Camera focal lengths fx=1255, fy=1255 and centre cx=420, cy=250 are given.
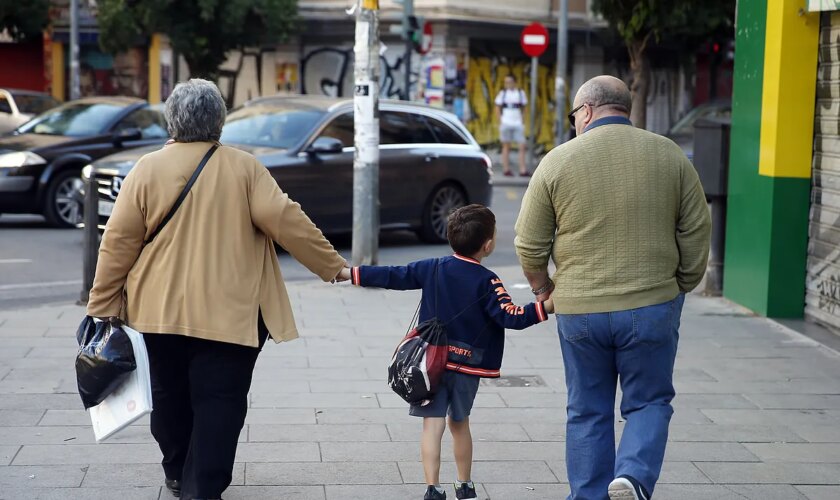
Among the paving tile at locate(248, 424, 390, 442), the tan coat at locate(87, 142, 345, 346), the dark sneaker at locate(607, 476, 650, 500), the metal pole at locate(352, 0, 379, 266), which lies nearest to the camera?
the dark sneaker at locate(607, 476, 650, 500)

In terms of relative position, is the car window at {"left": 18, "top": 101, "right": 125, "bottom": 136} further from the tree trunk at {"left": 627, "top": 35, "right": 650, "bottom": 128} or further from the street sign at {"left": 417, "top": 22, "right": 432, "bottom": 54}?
the tree trunk at {"left": 627, "top": 35, "right": 650, "bottom": 128}

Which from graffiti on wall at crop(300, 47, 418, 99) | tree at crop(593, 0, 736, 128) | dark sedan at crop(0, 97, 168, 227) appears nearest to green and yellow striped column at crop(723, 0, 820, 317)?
dark sedan at crop(0, 97, 168, 227)

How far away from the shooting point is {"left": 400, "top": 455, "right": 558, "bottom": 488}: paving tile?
17.9ft

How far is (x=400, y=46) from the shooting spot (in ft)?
106

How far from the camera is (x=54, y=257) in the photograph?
1270 centimetres

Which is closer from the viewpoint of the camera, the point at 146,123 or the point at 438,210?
the point at 438,210

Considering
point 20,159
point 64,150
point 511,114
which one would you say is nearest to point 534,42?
point 511,114

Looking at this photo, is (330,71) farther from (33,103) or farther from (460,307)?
(460,307)

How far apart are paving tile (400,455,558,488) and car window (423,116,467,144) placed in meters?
9.37

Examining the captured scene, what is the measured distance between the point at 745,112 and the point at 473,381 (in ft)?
18.9

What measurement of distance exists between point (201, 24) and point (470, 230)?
26.4 meters

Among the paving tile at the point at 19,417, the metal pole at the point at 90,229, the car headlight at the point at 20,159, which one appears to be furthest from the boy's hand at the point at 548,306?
the car headlight at the point at 20,159

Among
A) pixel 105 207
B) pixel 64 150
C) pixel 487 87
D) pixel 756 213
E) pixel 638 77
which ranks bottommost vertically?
pixel 105 207

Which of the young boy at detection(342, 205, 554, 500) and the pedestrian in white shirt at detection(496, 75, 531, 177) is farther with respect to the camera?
the pedestrian in white shirt at detection(496, 75, 531, 177)
